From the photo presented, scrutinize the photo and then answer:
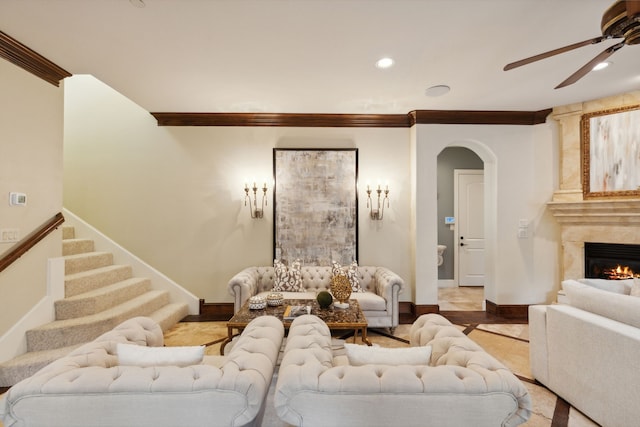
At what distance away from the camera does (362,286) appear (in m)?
4.28

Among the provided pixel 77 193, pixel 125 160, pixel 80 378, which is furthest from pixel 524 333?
pixel 77 193

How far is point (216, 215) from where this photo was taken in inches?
181

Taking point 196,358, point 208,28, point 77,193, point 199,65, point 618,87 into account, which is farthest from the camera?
point 77,193

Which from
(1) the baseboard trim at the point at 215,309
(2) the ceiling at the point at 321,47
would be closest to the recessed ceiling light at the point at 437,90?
(2) the ceiling at the point at 321,47

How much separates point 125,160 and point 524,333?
19.7 feet

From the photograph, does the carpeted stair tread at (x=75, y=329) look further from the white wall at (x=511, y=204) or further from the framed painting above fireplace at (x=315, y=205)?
the white wall at (x=511, y=204)

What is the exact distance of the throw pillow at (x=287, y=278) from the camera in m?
4.14

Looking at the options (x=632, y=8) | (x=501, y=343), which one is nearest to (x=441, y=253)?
(x=501, y=343)

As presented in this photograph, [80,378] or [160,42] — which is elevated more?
[160,42]

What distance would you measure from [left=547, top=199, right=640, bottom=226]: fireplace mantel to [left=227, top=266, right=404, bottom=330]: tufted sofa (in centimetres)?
258

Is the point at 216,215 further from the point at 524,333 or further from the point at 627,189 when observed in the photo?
the point at 627,189

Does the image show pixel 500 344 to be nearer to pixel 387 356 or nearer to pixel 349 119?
pixel 387 356

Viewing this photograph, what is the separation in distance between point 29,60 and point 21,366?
275cm

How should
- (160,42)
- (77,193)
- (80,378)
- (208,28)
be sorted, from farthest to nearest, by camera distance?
1. (77,193)
2. (160,42)
3. (208,28)
4. (80,378)
